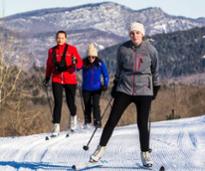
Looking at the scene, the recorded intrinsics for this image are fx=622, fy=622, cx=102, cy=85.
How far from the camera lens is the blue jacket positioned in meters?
12.2

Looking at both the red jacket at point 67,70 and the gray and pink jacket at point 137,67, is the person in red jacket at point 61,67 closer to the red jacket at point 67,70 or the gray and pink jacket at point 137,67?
the red jacket at point 67,70

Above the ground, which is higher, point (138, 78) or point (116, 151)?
point (138, 78)

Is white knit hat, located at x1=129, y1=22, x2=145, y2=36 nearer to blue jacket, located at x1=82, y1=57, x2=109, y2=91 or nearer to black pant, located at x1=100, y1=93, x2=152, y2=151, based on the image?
black pant, located at x1=100, y1=93, x2=152, y2=151

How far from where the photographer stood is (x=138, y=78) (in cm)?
742

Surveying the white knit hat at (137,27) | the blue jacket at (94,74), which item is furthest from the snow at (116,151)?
the white knit hat at (137,27)

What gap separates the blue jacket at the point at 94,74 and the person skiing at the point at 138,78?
456cm

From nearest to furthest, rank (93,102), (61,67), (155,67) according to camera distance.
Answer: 1. (155,67)
2. (61,67)
3. (93,102)

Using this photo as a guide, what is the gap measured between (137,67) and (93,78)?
4962 millimetres

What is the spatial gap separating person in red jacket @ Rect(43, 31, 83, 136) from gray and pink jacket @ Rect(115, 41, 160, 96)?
129 inches

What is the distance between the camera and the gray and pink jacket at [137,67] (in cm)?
739

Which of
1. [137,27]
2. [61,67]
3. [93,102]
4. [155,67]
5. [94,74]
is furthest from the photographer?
[93,102]

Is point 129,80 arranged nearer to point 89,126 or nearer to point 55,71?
point 55,71

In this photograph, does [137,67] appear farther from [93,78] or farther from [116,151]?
[93,78]

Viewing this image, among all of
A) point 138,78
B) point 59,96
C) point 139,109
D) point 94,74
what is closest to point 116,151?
point 59,96
